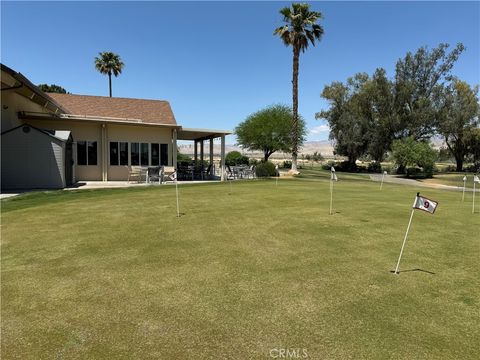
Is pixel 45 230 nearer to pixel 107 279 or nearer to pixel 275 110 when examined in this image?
pixel 107 279

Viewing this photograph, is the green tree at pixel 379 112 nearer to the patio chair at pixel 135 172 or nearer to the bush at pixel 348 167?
the bush at pixel 348 167

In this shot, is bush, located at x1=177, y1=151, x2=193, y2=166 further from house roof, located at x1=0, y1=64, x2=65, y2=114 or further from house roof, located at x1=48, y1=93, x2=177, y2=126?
house roof, located at x1=0, y1=64, x2=65, y2=114

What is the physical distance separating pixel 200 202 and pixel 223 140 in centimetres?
1217

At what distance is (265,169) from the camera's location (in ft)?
79.3

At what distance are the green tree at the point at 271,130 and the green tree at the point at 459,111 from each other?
17.5 m

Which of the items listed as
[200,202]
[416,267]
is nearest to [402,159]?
[200,202]

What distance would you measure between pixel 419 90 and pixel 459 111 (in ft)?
17.8

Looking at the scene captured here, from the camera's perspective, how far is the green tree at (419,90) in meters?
43.5

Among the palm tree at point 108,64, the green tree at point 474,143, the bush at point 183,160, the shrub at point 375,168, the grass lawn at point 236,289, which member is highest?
the palm tree at point 108,64

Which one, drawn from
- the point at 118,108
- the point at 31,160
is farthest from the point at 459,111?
the point at 31,160

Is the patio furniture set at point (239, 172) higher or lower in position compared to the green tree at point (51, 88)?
lower

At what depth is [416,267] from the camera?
508 centimetres

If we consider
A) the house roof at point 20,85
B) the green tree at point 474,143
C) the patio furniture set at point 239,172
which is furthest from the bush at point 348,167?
the house roof at point 20,85

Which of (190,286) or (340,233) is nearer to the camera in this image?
(190,286)
